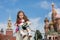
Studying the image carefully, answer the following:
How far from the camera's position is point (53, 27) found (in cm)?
9869

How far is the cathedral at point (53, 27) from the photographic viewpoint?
3691 inches

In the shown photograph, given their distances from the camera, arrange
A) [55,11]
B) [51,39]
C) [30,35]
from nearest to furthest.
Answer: [30,35], [51,39], [55,11]

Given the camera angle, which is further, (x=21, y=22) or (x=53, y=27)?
(x=53, y=27)

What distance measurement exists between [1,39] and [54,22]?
79.9ft

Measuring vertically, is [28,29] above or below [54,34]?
above

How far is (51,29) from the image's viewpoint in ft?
323

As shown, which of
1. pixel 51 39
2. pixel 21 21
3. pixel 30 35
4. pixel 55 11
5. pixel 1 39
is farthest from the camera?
pixel 55 11

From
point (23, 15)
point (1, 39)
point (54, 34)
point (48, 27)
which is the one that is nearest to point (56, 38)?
point (54, 34)

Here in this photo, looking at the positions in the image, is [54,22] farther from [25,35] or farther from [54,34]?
[25,35]

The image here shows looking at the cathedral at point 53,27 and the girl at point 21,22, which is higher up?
the girl at point 21,22

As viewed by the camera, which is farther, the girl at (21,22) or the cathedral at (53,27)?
the cathedral at (53,27)

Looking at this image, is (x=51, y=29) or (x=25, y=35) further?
(x=51, y=29)

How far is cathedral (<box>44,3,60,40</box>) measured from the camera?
93.8 meters

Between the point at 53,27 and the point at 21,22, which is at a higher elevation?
the point at 21,22
